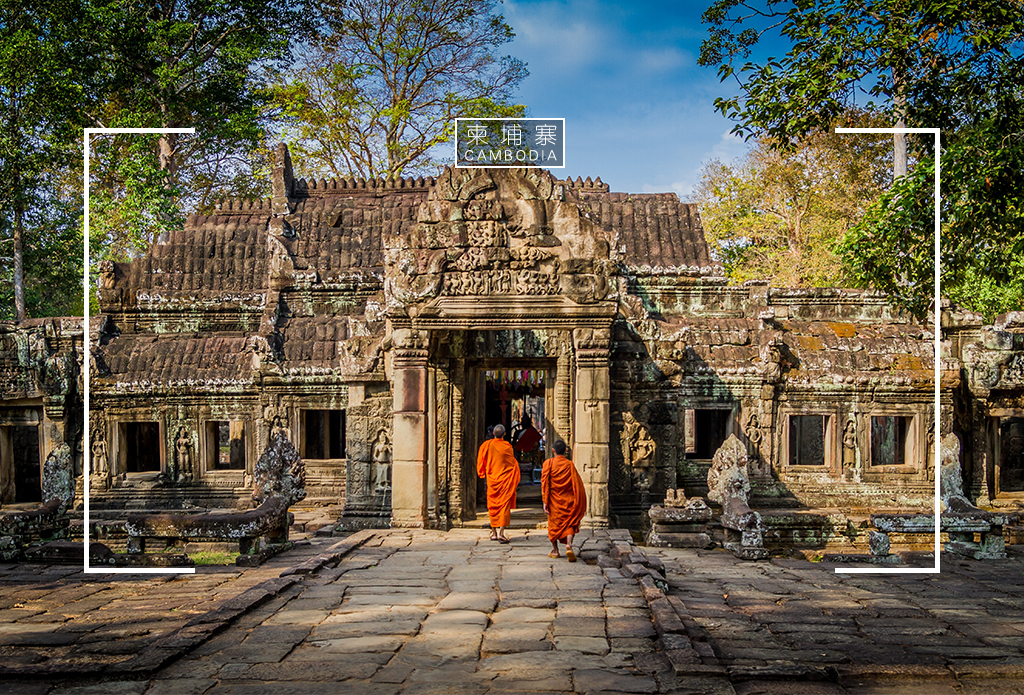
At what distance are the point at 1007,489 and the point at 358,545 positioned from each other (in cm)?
1370

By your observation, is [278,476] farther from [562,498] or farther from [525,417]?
[525,417]

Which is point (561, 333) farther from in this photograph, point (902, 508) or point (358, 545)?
point (902, 508)

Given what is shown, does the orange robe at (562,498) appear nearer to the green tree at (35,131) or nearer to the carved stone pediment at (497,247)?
the carved stone pediment at (497,247)

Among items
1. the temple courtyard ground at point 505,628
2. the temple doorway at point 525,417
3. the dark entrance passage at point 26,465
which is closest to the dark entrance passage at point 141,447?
the dark entrance passage at point 26,465

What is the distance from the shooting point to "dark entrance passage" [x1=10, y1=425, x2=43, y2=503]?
58.6ft

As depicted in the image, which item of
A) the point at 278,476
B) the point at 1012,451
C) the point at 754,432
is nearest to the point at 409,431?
the point at 278,476

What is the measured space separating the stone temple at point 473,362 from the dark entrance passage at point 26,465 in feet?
0.14

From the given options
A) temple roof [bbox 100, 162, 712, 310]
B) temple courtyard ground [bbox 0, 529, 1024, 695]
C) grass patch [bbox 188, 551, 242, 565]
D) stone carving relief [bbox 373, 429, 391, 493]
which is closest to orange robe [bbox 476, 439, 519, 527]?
temple courtyard ground [bbox 0, 529, 1024, 695]

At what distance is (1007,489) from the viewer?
17.7 meters

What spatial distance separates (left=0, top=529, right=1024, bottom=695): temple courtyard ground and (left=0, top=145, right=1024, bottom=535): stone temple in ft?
9.49

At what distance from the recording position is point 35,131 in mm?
20312

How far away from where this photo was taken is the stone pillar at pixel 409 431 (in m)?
11.6

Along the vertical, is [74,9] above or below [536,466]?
above

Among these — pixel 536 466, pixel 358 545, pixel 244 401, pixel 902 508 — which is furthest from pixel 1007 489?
pixel 244 401
